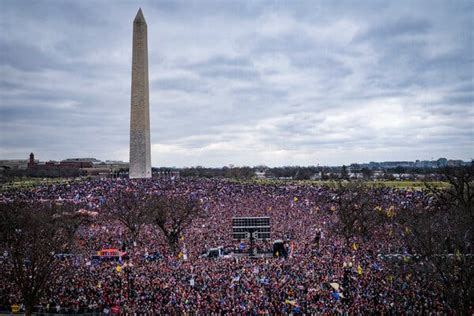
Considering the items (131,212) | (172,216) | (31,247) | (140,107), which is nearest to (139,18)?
(140,107)

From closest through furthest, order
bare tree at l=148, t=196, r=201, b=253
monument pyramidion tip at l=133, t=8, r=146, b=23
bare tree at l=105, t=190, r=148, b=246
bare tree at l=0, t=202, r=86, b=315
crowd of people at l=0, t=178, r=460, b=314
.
Answer: 1. crowd of people at l=0, t=178, r=460, b=314
2. bare tree at l=0, t=202, r=86, b=315
3. bare tree at l=148, t=196, r=201, b=253
4. bare tree at l=105, t=190, r=148, b=246
5. monument pyramidion tip at l=133, t=8, r=146, b=23

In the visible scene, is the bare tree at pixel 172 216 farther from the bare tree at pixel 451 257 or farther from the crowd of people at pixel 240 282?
the bare tree at pixel 451 257

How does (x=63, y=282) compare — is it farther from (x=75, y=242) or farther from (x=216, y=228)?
(x=216, y=228)

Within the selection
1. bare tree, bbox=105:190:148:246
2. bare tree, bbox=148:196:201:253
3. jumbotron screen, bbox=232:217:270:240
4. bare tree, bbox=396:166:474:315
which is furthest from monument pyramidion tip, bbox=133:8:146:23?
bare tree, bbox=396:166:474:315

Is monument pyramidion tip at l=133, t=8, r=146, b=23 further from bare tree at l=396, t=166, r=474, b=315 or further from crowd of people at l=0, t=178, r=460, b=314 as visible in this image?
bare tree at l=396, t=166, r=474, b=315

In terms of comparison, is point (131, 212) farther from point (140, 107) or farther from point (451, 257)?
point (140, 107)

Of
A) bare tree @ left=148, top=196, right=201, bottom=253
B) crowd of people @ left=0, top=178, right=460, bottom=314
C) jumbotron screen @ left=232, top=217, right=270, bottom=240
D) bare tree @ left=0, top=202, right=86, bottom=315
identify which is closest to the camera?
crowd of people @ left=0, top=178, right=460, bottom=314
